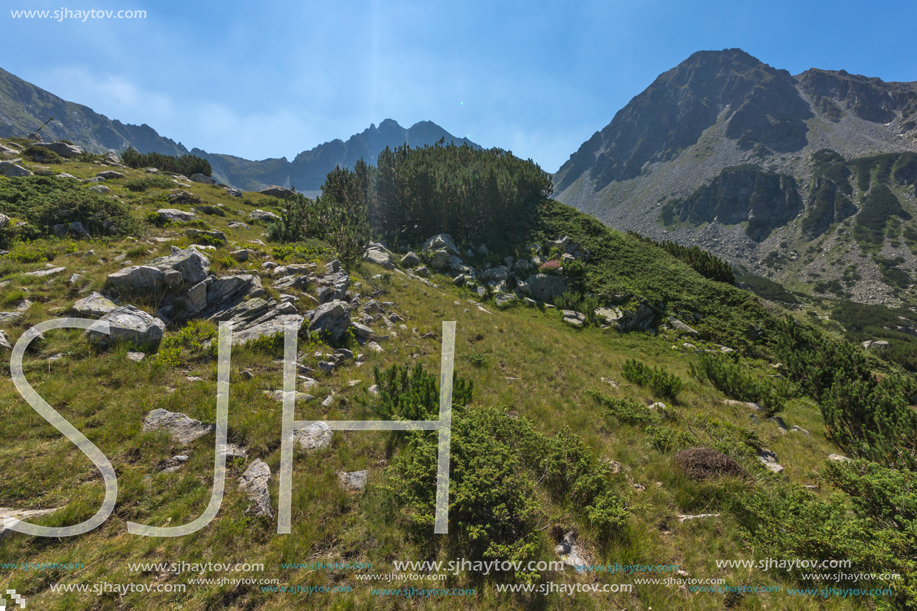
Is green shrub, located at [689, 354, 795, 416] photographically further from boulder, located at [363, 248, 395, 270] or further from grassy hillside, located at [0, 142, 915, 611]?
boulder, located at [363, 248, 395, 270]

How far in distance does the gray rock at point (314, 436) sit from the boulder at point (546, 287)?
2007 cm

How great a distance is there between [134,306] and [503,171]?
33355 mm

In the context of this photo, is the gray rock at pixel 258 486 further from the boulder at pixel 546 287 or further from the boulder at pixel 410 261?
the boulder at pixel 546 287

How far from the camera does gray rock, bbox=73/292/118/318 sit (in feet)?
23.4

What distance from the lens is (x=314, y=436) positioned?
5.95 m

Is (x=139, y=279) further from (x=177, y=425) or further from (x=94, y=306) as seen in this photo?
(x=177, y=425)

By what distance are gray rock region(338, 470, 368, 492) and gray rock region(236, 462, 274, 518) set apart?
106 centimetres

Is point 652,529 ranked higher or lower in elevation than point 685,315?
lower

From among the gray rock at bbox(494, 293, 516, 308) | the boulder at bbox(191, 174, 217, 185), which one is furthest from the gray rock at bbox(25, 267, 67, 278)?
the boulder at bbox(191, 174, 217, 185)

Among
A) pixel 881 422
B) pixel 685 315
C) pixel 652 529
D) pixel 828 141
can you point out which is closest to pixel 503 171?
pixel 685 315

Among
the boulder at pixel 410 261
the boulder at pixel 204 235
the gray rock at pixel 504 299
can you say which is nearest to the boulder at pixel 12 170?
the boulder at pixel 204 235

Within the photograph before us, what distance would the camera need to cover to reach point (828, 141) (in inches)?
5364

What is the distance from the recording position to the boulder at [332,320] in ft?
31.8

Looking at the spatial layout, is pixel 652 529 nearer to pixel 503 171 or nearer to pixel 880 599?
pixel 880 599
